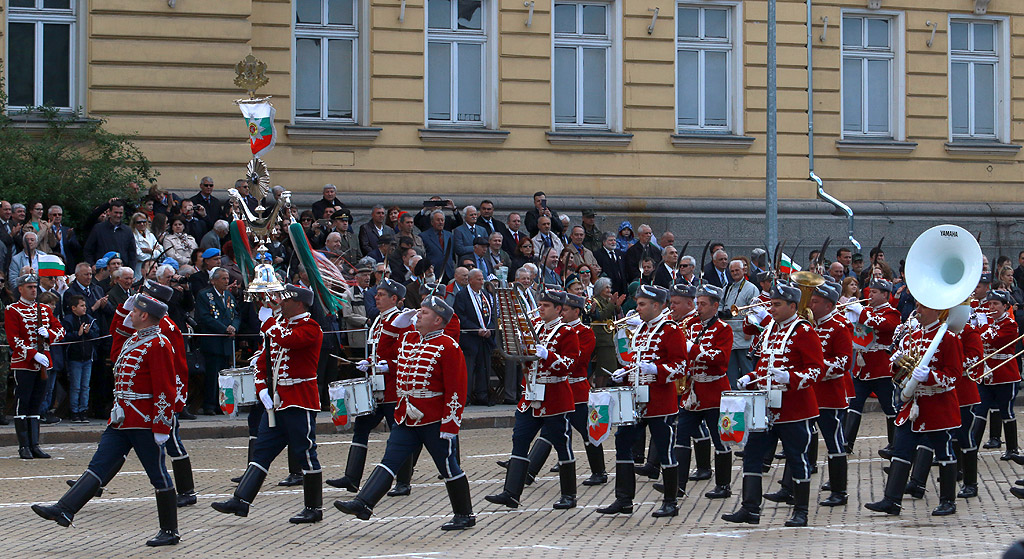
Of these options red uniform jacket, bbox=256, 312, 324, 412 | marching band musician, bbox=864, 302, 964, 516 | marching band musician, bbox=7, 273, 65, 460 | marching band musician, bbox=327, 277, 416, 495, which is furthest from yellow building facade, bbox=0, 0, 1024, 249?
marching band musician, bbox=864, 302, 964, 516

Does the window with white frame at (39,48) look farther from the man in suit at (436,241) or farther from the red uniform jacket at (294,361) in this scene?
the red uniform jacket at (294,361)

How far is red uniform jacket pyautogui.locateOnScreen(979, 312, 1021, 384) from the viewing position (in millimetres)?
14766

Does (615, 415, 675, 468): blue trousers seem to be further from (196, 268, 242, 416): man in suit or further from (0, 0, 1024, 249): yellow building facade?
(0, 0, 1024, 249): yellow building facade

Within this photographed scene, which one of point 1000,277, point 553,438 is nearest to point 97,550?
point 553,438

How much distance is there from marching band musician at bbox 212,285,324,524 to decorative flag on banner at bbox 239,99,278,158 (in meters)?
5.01

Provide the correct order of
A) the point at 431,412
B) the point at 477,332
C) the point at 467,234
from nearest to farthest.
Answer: the point at 431,412 < the point at 477,332 < the point at 467,234

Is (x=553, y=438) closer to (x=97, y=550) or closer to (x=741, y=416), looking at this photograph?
(x=741, y=416)

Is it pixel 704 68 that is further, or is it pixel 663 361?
pixel 704 68

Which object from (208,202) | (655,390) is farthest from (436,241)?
(655,390)

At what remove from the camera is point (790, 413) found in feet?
37.6

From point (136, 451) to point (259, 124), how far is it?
22.0ft

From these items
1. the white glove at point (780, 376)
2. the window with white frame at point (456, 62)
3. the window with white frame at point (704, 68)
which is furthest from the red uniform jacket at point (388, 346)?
the window with white frame at point (704, 68)

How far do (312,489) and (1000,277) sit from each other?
37.7 ft

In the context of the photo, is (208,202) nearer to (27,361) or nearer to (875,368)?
(27,361)
